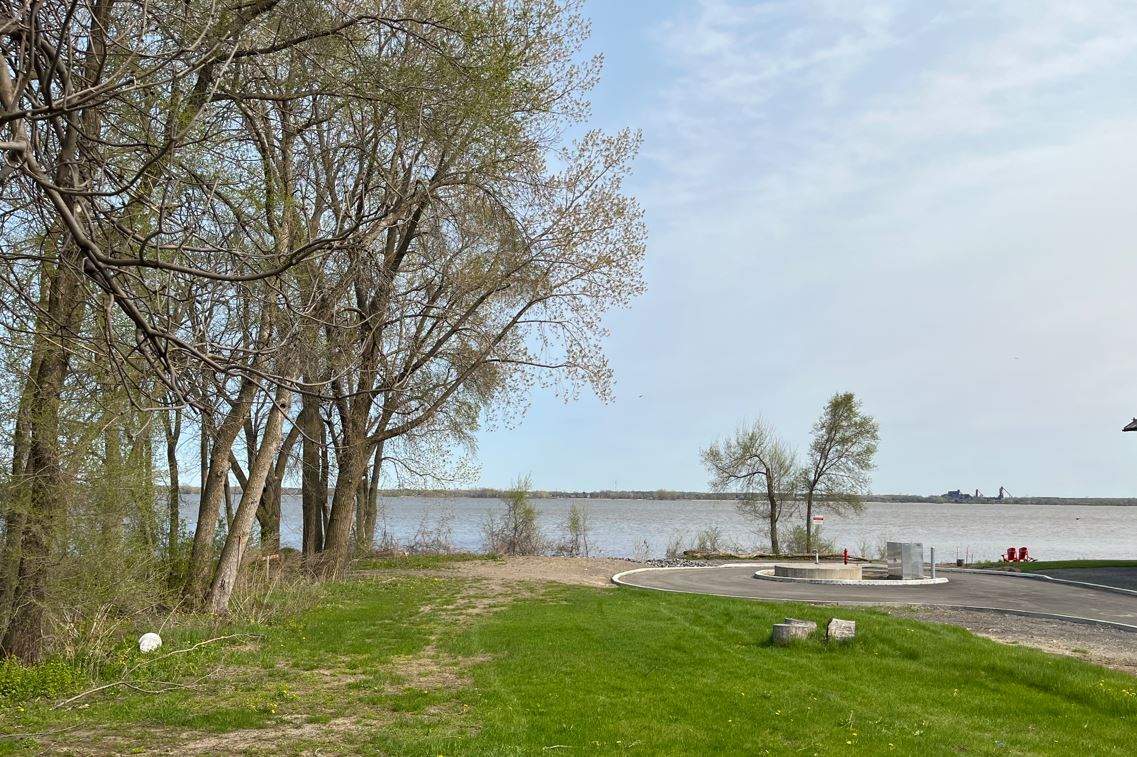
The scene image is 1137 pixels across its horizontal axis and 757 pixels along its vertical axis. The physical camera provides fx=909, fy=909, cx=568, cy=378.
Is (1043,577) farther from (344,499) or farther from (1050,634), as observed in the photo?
(344,499)

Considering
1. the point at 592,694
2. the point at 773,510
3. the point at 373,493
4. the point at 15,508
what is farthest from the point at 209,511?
the point at 773,510

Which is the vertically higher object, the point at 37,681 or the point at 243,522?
the point at 243,522

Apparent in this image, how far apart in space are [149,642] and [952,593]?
17.3 metres

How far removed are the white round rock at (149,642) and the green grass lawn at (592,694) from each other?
25cm

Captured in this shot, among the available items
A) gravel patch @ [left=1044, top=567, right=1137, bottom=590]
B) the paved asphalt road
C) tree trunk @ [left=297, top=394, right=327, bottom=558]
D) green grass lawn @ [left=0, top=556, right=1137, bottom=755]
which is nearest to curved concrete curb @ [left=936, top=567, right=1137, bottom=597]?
the paved asphalt road

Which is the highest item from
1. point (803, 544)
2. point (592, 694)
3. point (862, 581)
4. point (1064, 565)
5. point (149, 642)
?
point (149, 642)

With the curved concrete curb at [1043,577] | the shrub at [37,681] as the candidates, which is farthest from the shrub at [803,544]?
the shrub at [37,681]

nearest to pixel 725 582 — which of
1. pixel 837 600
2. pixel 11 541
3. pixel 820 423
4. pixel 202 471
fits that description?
pixel 837 600

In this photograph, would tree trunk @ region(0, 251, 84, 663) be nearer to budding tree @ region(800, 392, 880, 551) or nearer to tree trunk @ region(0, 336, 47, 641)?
tree trunk @ region(0, 336, 47, 641)

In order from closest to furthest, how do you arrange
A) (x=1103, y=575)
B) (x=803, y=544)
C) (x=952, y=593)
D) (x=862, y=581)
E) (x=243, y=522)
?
(x=243, y=522)
(x=952, y=593)
(x=862, y=581)
(x=1103, y=575)
(x=803, y=544)

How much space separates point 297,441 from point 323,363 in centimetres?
1290

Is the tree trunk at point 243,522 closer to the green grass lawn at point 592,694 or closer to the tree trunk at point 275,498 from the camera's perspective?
the green grass lawn at point 592,694

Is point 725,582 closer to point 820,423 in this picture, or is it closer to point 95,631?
point 95,631

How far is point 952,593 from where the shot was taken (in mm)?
21094
